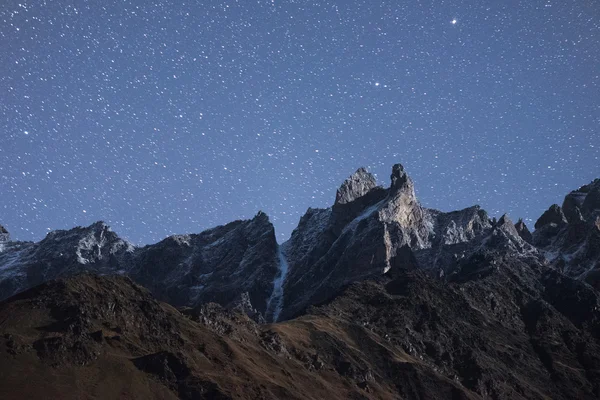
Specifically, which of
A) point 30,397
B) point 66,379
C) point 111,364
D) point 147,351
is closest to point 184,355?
point 147,351

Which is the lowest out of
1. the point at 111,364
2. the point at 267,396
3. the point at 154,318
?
the point at 267,396

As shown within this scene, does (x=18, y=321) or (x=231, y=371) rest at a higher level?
(x=18, y=321)

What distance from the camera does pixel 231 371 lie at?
183125 millimetres

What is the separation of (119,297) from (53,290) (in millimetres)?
17740

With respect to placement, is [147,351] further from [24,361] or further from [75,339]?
[24,361]

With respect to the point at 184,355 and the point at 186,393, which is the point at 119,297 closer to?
the point at 184,355

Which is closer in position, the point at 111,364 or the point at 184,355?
the point at 111,364

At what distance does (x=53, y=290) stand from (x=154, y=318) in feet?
86.2

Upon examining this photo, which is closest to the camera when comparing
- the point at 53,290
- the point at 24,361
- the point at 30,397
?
the point at 30,397

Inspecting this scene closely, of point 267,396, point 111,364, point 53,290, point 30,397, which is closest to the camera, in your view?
point 30,397

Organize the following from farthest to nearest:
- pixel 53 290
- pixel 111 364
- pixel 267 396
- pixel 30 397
A: pixel 53 290 < pixel 267 396 < pixel 111 364 < pixel 30 397

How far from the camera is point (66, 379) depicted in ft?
501

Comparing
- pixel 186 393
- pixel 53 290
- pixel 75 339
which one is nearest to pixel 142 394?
pixel 186 393

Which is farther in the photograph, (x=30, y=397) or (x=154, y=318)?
(x=154, y=318)
